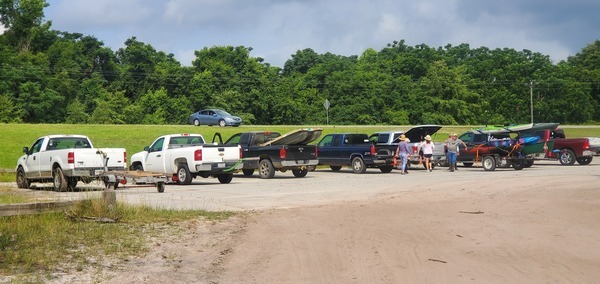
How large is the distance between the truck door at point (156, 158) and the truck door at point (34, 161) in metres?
3.83

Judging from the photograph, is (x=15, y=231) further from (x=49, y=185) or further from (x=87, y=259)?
(x=49, y=185)

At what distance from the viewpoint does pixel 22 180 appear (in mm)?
25094

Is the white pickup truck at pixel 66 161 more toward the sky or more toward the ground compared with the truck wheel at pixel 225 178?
more toward the sky

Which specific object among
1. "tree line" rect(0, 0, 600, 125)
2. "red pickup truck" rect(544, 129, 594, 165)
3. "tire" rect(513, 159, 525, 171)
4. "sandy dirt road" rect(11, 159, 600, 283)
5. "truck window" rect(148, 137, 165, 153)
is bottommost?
"sandy dirt road" rect(11, 159, 600, 283)

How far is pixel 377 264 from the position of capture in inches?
399

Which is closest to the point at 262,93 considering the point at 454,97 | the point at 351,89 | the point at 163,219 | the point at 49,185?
the point at 351,89

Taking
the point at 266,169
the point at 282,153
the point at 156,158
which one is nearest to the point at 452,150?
the point at 282,153

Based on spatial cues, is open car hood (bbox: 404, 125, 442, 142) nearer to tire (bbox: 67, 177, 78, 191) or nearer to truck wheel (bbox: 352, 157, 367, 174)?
truck wheel (bbox: 352, 157, 367, 174)

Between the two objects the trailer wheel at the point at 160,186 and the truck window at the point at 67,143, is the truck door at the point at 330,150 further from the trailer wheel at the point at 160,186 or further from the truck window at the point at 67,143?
the trailer wheel at the point at 160,186

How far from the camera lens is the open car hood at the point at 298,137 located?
93.5ft

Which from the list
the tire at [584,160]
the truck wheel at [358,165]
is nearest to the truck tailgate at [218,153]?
the truck wheel at [358,165]

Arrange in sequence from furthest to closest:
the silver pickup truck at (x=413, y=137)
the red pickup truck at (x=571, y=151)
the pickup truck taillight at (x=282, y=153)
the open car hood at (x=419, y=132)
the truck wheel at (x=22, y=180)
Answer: the red pickup truck at (x=571, y=151)
the open car hood at (x=419, y=132)
the silver pickup truck at (x=413, y=137)
the pickup truck taillight at (x=282, y=153)
the truck wheel at (x=22, y=180)

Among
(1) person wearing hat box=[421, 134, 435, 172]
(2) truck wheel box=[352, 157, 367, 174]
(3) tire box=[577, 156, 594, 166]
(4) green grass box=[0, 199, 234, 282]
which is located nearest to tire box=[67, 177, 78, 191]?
(4) green grass box=[0, 199, 234, 282]

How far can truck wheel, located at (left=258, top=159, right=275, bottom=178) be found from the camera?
28.8m
